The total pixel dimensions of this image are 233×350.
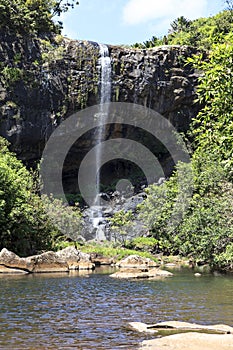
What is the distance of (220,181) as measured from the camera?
2953cm

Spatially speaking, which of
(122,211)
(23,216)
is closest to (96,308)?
(23,216)

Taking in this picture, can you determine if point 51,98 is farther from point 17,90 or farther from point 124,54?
point 124,54

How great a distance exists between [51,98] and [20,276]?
21.7m

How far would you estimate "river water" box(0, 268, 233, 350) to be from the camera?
28.2 ft

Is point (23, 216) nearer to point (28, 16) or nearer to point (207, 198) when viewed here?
point (207, 198)

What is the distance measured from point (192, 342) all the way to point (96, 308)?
5.18 metres

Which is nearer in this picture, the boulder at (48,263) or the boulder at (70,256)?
the boulder at (48,263)

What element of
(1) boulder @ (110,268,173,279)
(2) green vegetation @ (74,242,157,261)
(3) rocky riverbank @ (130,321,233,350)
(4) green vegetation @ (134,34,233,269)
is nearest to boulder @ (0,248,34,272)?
(1) boulder @ (110,268,173,279)

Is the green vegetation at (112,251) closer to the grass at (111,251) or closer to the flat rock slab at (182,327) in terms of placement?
the grass at (111,251)

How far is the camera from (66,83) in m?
40.2

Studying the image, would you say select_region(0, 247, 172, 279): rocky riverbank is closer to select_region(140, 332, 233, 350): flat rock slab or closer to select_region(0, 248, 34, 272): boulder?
select_region(0, 248, 34, 272): boulder

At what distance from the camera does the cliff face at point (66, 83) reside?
3838 cm

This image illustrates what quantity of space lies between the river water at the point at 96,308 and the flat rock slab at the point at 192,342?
510mm

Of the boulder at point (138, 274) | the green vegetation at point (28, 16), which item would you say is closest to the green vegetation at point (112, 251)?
the boulder at point (138, 274)
